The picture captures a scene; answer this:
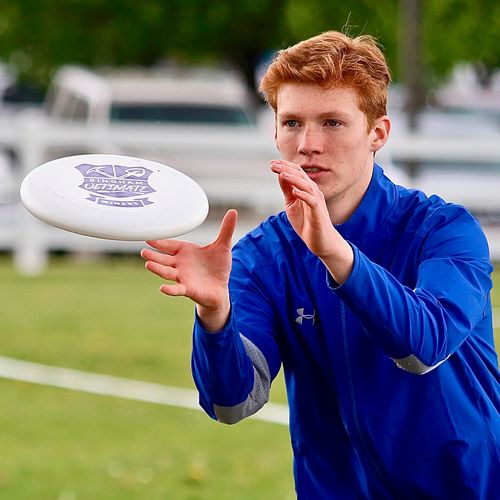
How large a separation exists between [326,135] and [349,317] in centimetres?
45

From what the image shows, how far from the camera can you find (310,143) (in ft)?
11.1

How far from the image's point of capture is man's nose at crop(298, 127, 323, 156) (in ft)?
11.1

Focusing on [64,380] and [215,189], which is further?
[215,189]

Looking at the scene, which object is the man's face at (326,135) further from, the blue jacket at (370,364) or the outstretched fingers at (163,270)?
the outstretched fingers at (163,270)

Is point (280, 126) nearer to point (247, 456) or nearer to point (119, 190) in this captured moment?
point (119, 190)

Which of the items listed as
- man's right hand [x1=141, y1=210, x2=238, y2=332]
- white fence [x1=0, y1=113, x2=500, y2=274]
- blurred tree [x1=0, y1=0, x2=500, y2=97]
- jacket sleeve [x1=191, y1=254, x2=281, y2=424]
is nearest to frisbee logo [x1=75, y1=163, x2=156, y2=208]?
man's right hand [x1=141, y1=210, x2=238, y2=332]

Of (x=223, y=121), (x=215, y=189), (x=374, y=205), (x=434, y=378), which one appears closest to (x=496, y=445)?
(x=434, y=378)

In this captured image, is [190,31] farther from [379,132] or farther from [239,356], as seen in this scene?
[239,356]

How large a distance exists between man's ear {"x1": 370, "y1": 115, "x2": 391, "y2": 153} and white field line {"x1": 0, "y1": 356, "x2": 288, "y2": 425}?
4.33 metres

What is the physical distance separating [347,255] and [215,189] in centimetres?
1148

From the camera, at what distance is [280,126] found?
349 centimetres

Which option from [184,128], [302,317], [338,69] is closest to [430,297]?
[302,317]

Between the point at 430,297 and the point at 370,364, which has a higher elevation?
the point at 430,297

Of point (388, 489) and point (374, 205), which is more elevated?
point (374, 205)
